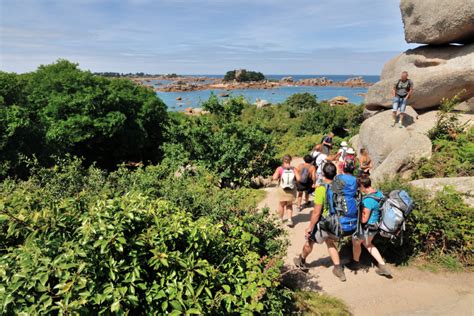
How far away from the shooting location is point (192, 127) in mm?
11945

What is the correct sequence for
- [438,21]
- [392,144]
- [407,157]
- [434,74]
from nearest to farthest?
[407,157], [392,144], [438,21], [434,74]

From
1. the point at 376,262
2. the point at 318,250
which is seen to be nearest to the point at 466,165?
the point at 376,262

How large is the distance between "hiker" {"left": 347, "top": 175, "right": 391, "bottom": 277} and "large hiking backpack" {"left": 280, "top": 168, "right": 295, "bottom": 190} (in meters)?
1.89

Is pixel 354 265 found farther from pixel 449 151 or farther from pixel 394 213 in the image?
pixel 449 151

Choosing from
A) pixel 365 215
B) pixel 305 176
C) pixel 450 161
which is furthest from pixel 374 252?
pixel 450 161

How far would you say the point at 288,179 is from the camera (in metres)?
7.29

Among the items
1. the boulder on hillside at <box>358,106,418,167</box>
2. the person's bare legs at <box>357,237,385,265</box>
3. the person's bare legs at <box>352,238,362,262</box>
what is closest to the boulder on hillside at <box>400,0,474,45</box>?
the boulder on hillside at <box>358,106,418,167</box>

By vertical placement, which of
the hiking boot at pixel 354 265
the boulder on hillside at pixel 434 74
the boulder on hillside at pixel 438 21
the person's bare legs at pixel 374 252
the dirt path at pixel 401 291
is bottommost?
the dirt path at pixel 401 291

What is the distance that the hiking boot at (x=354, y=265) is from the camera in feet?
19.4

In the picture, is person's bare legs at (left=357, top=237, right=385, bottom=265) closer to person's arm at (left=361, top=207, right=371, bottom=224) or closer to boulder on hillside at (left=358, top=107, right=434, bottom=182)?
person's arm at (left=361, top=207, right=371, bottom=224)

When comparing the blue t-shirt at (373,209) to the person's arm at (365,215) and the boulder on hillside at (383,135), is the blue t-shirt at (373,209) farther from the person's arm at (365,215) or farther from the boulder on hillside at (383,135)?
the boulder on hillside at (383,135)

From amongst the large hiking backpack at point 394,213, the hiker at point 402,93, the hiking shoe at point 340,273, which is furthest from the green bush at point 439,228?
the hiker at point 402,93

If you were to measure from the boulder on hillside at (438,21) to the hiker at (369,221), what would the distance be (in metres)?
9.40

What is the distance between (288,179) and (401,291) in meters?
3.12
